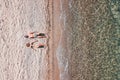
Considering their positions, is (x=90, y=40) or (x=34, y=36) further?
(x=34, y=36)

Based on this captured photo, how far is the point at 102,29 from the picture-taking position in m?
1.88

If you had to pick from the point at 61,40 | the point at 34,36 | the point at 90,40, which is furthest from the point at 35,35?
the point at 90,40

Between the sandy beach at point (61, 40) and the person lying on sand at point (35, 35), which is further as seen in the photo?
the person lying on sand at point (35, 35)

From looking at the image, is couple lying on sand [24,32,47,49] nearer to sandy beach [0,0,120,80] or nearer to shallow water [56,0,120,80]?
sandy beach [0,0,120,80]

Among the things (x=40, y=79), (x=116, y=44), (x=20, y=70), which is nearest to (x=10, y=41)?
(x=20, y=70)

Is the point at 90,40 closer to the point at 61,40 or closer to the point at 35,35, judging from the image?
the point at 61,40

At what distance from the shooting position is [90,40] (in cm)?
196

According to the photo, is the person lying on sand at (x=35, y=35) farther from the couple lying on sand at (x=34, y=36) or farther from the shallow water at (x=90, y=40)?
the shallow water at (x=90, y=40)

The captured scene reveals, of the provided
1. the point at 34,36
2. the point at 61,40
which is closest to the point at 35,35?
the point at 34,36

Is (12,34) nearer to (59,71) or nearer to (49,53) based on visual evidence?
(49,53)

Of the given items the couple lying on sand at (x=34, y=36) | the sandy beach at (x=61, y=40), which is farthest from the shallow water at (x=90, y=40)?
the couple lying on sand at (x=34, y=36)

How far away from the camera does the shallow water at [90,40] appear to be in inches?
71.1

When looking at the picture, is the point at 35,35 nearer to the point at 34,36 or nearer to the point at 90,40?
the point at 34,36

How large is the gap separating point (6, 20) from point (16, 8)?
119 millimetres
